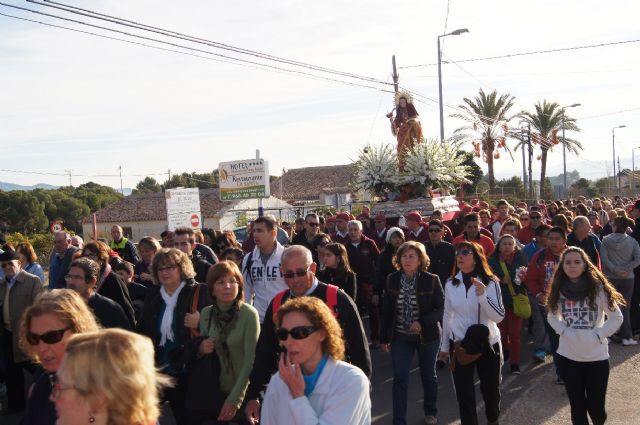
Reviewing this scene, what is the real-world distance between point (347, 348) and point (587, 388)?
2507 mm

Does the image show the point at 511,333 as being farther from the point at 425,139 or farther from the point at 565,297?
the point at 425,139

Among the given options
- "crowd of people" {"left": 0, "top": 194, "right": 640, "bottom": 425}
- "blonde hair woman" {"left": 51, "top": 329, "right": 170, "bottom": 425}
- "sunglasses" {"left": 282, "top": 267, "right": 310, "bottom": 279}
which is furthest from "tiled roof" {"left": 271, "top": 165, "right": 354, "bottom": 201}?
"blonde hair woman" {"left": 51, "top": 329, "right": 170, "bottom": 425}

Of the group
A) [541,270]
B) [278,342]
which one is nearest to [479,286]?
[541,270]

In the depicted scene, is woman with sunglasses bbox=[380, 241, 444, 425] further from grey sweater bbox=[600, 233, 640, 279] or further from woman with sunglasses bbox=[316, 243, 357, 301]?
grey sweater bbox=[600, 233, 640, 279]

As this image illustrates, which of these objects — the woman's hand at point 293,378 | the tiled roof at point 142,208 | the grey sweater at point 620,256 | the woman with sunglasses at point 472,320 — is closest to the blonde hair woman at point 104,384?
the woman's hand at point 293,378

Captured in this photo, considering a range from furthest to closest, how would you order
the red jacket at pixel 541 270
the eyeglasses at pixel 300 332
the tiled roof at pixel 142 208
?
A: the tiled roof at pixel 142 208 < the red jacket at pixel 541 270 < the eyeglasses at pixel 300 332

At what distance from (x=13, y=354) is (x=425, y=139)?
10372mm

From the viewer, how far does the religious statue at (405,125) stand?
55.5ft

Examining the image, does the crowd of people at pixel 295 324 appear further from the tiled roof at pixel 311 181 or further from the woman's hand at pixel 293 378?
the tiled roof at pixel 311 181

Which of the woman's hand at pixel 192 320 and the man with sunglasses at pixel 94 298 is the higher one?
the man with sunglasses at pixel 94 298

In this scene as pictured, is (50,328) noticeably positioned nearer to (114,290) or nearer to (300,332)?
(300,332)

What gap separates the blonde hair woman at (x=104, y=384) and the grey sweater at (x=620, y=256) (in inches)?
354

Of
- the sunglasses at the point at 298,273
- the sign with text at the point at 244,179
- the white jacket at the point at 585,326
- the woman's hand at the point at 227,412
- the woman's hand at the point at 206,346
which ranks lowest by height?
the woman's hand at the point at 227,412

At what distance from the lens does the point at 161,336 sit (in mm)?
5504
